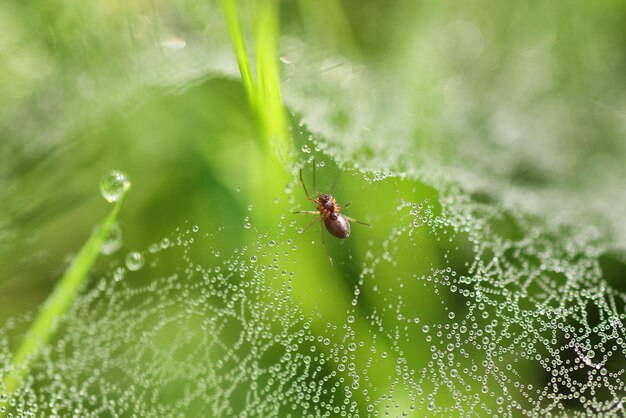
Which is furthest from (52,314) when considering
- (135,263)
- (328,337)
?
(328,337)

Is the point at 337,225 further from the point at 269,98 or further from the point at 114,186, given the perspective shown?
the point at 114,186

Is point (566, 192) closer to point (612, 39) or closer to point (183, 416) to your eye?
point (612, 39)

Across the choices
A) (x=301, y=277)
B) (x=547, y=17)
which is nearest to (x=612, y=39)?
(x=547, y=17)

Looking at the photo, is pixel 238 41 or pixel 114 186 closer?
pixel 238 41

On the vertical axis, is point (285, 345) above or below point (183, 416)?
above

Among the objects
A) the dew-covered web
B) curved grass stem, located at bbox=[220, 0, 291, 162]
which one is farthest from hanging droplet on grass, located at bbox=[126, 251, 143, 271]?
curved grass stem, located at bbox=[220, 0, 291, 162]

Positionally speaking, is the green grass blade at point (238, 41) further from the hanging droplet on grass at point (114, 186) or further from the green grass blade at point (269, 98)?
the hanging droplet on grass at point (114, 186)
